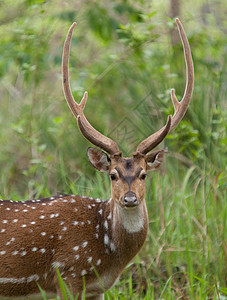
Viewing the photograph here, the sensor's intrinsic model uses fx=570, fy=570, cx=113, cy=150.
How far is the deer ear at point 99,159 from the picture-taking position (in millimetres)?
4734

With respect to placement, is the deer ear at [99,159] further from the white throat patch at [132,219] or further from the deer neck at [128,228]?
the white throat patch at [132,219]

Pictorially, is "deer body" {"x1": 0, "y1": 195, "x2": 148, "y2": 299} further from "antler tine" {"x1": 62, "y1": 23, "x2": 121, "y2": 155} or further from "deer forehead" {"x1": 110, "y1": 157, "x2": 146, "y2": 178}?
"antler tine" {"x1": 62, "y1": 23, "x2": 121, "y2": 155}

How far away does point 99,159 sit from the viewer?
4.77 metres

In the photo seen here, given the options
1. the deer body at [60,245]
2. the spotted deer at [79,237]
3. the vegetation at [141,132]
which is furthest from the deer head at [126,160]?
the vegetation at [141,132]

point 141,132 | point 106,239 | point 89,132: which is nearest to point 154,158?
point 89,132

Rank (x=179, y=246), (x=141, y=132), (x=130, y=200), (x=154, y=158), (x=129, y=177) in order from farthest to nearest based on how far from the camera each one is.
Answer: (x=141, y=132)
(x=179, y=246)
(x=154, y=158)
(x=129, y=177)
(x=130, y=200)

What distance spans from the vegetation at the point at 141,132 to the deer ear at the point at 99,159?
1075 millimetres

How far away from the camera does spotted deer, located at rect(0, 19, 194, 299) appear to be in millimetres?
4438

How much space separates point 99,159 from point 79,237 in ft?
2.21

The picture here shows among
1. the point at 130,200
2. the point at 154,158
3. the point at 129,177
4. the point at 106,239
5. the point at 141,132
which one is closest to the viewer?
the point at 130,200

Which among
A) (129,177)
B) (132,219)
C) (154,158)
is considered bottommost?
(132,219)

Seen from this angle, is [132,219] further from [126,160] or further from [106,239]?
[126,160]

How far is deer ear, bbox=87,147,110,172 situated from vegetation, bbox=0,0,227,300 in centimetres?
108

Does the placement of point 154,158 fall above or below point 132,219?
above
